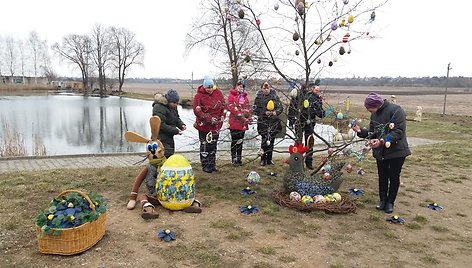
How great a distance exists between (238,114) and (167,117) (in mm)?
1009

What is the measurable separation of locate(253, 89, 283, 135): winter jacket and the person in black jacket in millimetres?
1400

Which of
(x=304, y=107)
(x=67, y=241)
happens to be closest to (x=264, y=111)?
(x=304, y=107)

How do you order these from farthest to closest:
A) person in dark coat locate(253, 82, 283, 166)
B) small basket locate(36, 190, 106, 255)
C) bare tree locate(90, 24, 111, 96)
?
bare tree locate(90, 24, 111, 96) → person in dark coat locate(253, 82, 283, 166) → small basket locate(36, 190, 106, 255)

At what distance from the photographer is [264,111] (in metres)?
5.95

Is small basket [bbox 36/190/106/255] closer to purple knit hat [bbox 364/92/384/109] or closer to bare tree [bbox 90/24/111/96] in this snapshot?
purple knit hat [bbox 364/92/384/109]

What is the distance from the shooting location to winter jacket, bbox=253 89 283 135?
19.3 ft

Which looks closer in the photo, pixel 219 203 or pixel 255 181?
pixel 219 203

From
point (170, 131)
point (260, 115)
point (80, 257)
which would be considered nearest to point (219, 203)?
point (170, 131)

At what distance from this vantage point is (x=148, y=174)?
16.4 ft

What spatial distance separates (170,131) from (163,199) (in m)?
1.05

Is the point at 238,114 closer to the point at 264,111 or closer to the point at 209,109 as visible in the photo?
the point at 264,111

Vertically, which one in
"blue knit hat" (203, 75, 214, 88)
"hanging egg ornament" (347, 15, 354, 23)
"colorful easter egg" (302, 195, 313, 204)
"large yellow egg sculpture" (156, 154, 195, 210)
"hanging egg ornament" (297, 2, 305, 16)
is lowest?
"colorful easter egg" (302, 195, 313, 204)

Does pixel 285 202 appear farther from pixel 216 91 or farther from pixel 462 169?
pixel 462 169

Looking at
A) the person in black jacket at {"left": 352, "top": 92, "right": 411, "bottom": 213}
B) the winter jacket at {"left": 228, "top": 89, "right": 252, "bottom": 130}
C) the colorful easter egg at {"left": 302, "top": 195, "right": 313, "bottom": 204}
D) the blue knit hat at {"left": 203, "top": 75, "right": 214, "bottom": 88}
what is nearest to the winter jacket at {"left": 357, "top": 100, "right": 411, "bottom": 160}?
the person in black jacket at {"left": 352, "top": 92, "right": 411, "bottom": 213}
